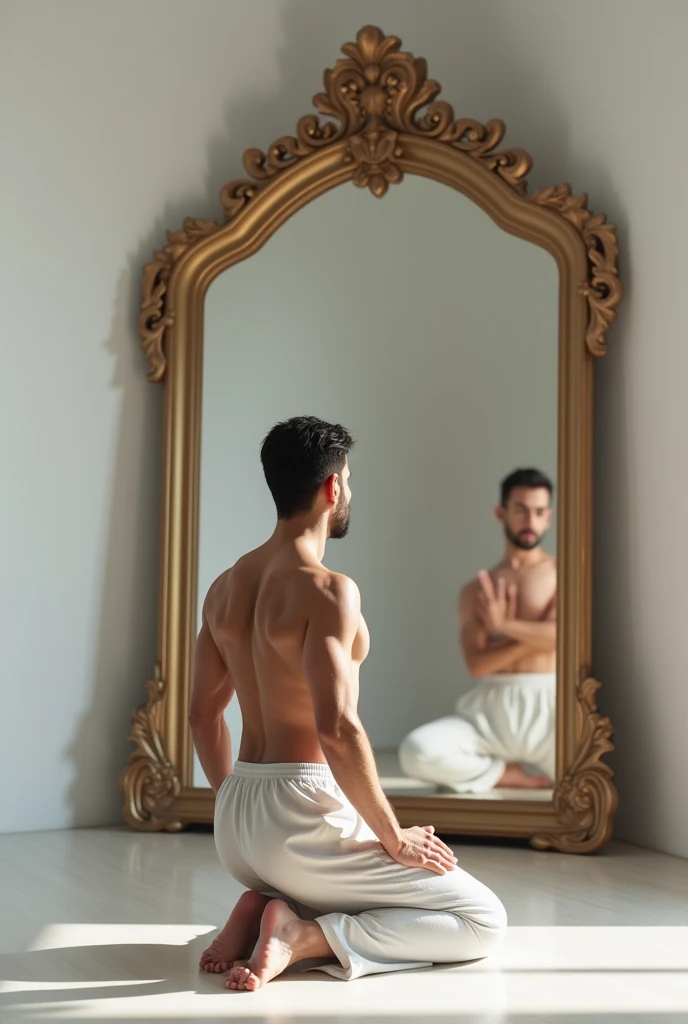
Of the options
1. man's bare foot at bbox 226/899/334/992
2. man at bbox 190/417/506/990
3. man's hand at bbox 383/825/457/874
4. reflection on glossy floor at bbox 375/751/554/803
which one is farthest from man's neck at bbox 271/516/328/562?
reflection on glossy floor at bbox 375/751/554/803

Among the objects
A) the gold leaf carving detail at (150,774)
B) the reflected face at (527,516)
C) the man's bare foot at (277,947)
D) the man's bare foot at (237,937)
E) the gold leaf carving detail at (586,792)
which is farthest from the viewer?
the gold leaf carving detail at (150,774)

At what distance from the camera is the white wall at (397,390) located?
3.75 metres

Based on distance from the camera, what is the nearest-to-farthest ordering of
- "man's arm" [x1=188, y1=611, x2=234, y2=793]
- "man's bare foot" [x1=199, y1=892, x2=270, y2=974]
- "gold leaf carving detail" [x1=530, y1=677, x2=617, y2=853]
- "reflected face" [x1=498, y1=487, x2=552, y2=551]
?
"man's bare foot" [x1=199, y1=892, x2=270, y2=974]
"man's arm" [x1=188, y1=611, x2=234, y2=793]
"gold leaf carving detail" [x1=530, y1=677, x2=617, y2=853]
"reflected face" [x1=498, y1=487, x2=552, y2=551]

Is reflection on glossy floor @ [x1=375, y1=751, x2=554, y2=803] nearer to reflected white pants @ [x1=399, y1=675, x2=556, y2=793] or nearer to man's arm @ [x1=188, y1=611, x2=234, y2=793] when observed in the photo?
reflected white pants @ [x1=399, y1=675, x2=556, y2=793]

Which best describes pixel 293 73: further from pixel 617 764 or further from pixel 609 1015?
pixel 609 1015

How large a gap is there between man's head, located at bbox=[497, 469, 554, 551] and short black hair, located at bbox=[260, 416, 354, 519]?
134 centimetres

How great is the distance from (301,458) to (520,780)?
1613 mm

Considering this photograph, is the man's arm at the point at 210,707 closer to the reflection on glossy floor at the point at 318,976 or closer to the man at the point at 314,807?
the man at the point at 314,807

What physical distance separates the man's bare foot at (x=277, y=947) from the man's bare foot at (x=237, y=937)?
5 centimetres

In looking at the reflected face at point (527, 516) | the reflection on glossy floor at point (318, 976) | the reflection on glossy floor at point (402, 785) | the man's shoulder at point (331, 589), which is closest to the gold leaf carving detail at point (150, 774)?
the reflection on glossy floor at point (318, 976)

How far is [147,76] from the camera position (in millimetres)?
4008

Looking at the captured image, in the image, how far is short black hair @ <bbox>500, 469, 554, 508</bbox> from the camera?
369 cm

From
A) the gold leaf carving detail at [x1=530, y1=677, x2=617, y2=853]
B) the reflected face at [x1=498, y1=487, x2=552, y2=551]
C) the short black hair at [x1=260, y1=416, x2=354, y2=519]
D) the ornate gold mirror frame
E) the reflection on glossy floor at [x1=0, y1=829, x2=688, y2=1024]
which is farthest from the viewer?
the reflected face at [x1=498, y1=487, x2=552, y2=551]

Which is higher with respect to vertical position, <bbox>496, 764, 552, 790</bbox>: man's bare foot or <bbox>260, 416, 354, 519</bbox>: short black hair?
<bbox>260, 416, 354, 519</bbox>: short black hair
